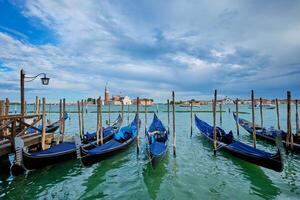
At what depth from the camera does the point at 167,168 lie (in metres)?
7.49

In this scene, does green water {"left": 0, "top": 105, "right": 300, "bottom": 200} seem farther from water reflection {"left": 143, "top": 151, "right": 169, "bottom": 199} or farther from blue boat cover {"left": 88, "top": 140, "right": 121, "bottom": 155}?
blue boat cover {"left": 88, "top": 140, "right": 121, "bottom": 155}

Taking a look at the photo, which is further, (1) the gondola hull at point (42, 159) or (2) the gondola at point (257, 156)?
(1) the gondola hull at point (42, 159)

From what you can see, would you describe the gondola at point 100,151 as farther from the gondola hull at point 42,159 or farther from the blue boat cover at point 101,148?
the gondola hull at point 42,159

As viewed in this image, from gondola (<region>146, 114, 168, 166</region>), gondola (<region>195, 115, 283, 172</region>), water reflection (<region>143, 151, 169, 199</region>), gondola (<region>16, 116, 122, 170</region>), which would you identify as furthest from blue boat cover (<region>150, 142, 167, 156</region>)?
gondola (<region>16, 116, 122, 170</region>)

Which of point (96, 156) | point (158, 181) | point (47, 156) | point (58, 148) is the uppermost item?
point (58, 148)

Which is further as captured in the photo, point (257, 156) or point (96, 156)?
point (96, 156)

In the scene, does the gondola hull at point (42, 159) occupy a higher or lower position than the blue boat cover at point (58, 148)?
lower

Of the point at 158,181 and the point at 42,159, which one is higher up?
the point at 42,159

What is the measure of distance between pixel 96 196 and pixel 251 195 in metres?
3.82

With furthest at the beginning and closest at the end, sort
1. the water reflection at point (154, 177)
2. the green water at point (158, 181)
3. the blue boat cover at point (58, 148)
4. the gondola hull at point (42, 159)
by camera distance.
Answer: the blue boat cover at point (58, 148) → the gondola hull at point (42, 159) → the water reflection at point (154, 177) → the green water at point (158, 181)

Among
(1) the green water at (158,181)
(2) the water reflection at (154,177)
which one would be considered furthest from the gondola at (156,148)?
(1) the green water at (158,181)

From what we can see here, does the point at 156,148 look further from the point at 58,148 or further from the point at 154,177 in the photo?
the point at 58,148

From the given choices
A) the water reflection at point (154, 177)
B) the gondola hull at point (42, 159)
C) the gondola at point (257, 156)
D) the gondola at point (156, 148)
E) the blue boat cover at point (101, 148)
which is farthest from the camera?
the blue boat cover at point (101, 148)

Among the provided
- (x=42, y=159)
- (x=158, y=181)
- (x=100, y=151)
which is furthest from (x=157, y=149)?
(x=42, y=159)
